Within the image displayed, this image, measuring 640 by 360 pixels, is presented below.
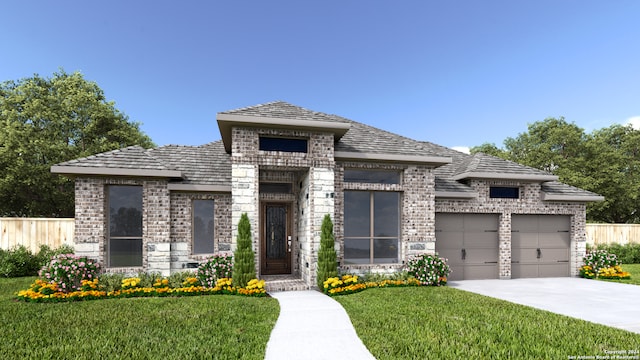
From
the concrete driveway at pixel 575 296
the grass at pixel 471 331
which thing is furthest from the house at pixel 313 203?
the grass at pixel 471 331

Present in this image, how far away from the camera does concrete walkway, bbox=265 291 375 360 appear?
5.18 meters

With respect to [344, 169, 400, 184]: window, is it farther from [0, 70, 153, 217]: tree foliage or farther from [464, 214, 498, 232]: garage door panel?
[0, 70, 153, 217]: tree foliage

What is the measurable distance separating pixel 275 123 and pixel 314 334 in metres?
6.11

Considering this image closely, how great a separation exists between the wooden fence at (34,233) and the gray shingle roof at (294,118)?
19.8ft

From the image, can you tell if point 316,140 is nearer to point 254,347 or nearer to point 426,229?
point 426,229

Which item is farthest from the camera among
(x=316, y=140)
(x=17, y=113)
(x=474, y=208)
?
(x=17, y=113)

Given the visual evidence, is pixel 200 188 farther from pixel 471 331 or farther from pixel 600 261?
pixel 600 261

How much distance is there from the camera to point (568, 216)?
545 inches

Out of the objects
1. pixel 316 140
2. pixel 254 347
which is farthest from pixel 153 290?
pixel 316 140

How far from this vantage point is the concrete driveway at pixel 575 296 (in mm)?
7398

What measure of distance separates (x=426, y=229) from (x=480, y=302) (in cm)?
361

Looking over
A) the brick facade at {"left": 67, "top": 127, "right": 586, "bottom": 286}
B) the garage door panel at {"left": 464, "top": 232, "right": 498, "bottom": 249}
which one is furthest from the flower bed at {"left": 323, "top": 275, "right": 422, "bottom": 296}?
the garage door panel at {"left": 464, "top": 232, "right": 498, "bottom": 249}

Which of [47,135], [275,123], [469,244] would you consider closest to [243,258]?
[275,123]

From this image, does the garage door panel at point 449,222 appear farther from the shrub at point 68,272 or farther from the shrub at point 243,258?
the shrub at point 68,272
